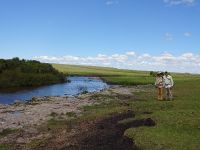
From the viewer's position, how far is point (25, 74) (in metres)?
115

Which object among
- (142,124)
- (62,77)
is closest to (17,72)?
(62,77)

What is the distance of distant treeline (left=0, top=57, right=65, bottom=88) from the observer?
362ft

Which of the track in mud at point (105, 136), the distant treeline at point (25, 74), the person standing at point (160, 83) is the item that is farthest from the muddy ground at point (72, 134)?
the distant treeline at point (25, 74)

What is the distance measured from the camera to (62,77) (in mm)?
135375

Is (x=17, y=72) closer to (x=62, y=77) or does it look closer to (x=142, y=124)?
(x=62, y=77)

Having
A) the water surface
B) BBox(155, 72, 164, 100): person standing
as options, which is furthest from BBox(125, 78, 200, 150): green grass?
the water surface

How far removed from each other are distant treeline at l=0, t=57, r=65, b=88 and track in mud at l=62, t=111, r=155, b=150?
259 ft

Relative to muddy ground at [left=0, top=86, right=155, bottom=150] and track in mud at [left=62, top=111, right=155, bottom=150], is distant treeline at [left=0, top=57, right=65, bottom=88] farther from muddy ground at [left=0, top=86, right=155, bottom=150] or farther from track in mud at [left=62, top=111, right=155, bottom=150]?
track in mud at [left=62, top=111, right=155, bottom=150]

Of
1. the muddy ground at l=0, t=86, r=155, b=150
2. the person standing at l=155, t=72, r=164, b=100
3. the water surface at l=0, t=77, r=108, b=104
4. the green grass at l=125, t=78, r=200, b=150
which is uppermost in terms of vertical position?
the person standing at l=155, t=72, r=164, b=100

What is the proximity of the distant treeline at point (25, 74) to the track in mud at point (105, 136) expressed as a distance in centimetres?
7889

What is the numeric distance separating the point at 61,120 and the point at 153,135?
12508 mm

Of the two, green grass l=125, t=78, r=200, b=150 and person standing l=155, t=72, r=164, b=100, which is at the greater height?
person standing l=155, t=72, r=164, b=100

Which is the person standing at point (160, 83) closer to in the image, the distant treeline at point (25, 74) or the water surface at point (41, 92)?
the water surface at point (41, 92)

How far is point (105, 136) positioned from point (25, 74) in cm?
9253
